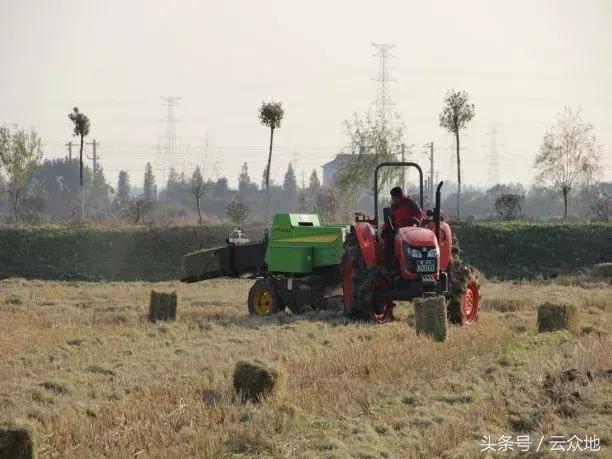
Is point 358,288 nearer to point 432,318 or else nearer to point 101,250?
point 432,318

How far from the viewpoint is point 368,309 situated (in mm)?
14789

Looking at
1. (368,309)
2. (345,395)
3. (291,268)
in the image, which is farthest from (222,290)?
(345,395)

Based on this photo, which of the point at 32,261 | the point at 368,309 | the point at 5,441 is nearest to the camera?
the point at 5,441

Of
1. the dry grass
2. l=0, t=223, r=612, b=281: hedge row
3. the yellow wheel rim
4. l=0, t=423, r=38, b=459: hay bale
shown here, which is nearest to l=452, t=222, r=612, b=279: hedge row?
l=0, t=223, r=612, b=281: hedge row

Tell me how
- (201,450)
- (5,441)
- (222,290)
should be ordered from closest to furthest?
(5,441), (201,450), (222,290)

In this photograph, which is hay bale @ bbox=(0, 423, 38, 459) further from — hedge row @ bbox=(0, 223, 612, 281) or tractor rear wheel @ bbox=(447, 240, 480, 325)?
hedge row @ bbox=(0, 223, 612, 281)

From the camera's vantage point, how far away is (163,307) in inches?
624

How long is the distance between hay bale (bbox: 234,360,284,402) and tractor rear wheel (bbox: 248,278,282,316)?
301 inches

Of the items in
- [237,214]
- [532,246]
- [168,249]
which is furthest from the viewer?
[237,214]

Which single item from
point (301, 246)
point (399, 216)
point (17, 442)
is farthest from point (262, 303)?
point (17, 442)

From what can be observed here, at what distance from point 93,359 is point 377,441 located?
17.6ft

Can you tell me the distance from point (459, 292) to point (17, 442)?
9.18 m

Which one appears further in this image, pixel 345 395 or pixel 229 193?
pixel 229 193

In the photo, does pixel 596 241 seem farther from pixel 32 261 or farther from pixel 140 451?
pixel 140 451
